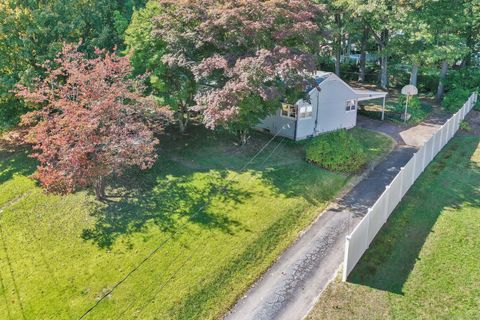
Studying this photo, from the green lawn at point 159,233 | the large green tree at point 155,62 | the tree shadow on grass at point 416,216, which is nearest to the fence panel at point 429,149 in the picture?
the tree shadow on grass at point 416,216

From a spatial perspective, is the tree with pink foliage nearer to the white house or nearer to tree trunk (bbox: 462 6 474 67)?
the white house

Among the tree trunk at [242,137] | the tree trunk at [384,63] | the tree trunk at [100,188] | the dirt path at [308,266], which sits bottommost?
the dirt path at [308,266]

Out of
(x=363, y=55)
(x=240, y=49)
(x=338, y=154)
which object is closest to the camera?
(x=240, y=49)

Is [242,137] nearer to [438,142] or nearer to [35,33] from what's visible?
[438,142]

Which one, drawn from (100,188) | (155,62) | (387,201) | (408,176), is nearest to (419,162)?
(408,176)

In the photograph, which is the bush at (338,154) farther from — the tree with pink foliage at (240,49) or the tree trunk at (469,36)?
the tree trunk at (469,36)

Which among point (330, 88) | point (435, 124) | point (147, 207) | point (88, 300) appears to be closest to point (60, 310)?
point (88, 300)

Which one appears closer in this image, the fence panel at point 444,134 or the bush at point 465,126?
the fence panel at point 444,134
